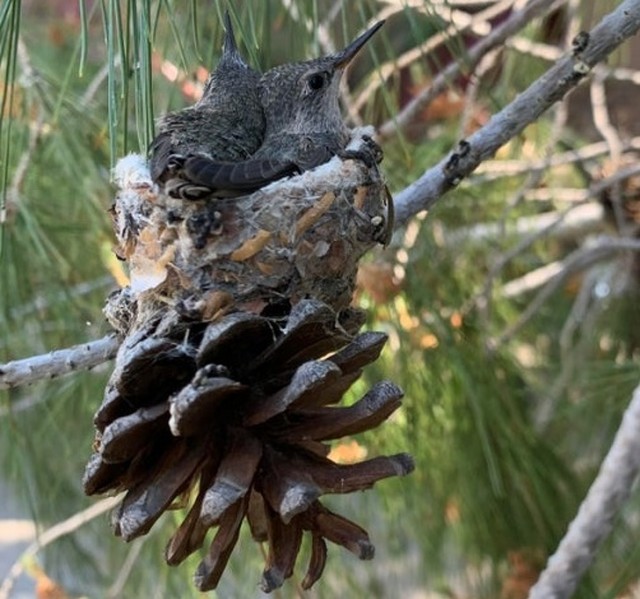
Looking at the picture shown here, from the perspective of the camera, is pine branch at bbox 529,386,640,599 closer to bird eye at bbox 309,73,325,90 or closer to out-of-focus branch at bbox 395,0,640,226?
out-of-focus branch at bbox 395,0,640,226

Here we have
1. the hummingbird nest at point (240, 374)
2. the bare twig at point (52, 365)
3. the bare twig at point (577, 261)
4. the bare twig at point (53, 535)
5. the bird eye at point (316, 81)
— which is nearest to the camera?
the hummingbird nest at point (240, 374)

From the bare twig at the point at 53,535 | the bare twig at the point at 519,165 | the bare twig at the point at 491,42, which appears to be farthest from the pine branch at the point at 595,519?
the bare twig at the point at 519,165

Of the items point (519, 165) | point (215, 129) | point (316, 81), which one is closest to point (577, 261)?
point (519, 165)

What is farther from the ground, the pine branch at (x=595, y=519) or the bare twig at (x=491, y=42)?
the bare twig at (x=491, y=42)

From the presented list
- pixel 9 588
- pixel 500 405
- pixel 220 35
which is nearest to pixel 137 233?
pixel 220 35

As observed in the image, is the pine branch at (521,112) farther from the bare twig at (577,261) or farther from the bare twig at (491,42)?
the bare twig at (577,261)

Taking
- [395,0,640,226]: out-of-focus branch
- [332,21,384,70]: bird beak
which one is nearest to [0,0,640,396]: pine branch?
[395,0,640,226]: out-of-focus branch
